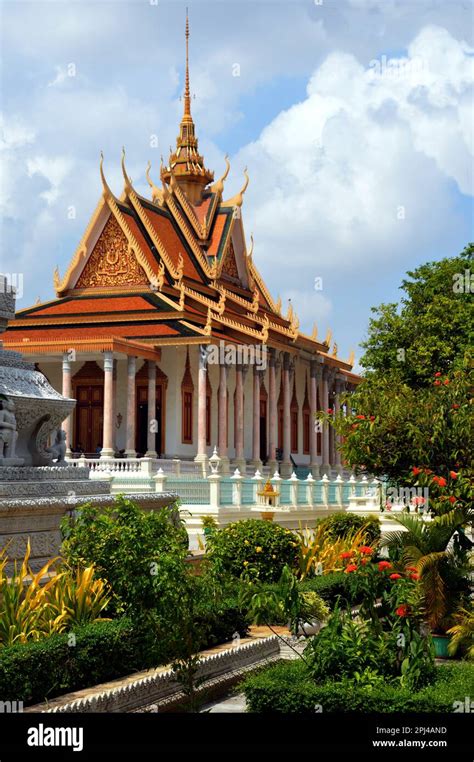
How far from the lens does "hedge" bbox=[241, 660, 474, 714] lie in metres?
6.51

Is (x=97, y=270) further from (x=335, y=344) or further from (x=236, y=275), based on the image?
(x=335, y=344)

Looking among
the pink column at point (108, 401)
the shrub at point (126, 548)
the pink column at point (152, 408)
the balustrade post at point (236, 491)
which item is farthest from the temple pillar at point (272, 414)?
the shrub at point (126, 548)

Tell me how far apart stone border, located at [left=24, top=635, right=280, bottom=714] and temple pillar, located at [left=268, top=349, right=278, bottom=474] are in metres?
28.0

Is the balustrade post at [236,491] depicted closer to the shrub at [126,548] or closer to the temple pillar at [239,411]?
the shrub at [126,548]

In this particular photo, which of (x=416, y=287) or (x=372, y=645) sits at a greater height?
(x=416, y=287)

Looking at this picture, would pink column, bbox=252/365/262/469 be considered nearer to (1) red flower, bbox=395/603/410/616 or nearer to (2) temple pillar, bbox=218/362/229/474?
(2) temple pillar, bbox=218/362/229/474

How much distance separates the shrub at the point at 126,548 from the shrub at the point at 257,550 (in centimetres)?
359

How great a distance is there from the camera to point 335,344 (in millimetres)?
45031

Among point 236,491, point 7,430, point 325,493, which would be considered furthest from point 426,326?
point 7,430

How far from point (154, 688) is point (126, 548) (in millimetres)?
1072

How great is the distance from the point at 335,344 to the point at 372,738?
1539 inches

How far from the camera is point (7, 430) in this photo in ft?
29.5

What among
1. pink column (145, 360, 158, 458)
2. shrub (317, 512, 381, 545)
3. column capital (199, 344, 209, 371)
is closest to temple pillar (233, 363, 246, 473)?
column capital (199, 344, 209, 371)

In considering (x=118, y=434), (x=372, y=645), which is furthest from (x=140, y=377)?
(x=372, y=645)
